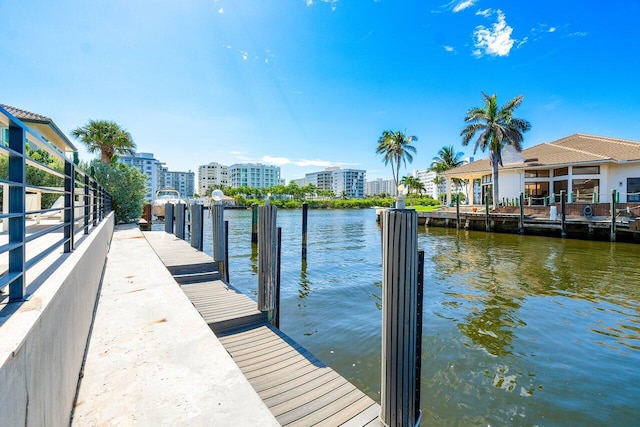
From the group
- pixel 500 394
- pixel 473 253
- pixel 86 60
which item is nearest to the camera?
pixel 500 394

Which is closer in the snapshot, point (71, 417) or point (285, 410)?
point (71, 417)

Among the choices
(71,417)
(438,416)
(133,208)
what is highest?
(133,208)

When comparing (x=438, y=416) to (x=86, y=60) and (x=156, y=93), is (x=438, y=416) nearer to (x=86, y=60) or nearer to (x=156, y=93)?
(x=86, y=60)

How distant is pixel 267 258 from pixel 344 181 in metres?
155

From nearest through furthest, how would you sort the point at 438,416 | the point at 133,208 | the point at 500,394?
the point at 438,416 < the point at 500,394 < the point at 133,208

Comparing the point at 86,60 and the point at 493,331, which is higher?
the point at 86,60

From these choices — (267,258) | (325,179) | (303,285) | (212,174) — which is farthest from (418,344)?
(325,179)

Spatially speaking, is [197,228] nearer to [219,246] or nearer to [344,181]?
[219,246]

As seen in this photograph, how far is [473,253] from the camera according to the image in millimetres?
15133

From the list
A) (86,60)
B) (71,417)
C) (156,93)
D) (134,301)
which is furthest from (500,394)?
(156,93)

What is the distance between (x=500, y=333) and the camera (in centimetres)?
597

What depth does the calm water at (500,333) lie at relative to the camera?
156 inches

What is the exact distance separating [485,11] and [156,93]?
1546cm

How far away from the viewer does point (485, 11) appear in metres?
13.5
